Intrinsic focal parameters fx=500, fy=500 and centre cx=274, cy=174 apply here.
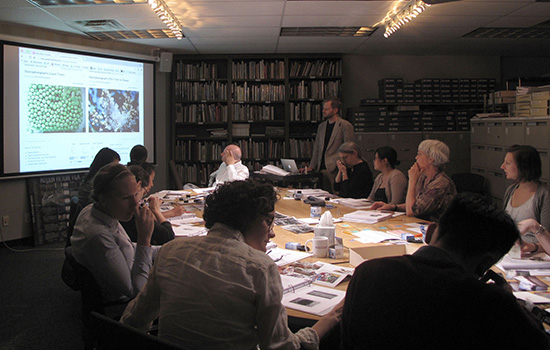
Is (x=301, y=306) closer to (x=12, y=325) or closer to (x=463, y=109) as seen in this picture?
(x=12, y=325)

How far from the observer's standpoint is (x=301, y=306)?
195 centimetres

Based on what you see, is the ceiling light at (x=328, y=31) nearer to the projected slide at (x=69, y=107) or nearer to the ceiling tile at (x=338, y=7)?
the ceiling tile at (x=338, y=7)

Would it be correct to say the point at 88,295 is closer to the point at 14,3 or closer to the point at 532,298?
the point at 532,298

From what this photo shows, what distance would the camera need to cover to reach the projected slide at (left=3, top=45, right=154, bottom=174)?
5.92 meters

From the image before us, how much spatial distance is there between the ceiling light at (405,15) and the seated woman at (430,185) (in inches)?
64.6

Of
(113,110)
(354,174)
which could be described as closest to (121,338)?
(354,174)

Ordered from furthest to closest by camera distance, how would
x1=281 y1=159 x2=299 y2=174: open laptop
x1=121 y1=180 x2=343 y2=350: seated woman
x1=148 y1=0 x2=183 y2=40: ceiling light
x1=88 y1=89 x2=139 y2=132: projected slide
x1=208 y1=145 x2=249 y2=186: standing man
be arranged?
x1=88 y1=89 x2=139 y2=132: projected slide, x1=281 y1=159 x2=299 y2=174: open laptop, x1=208 y1=145 x2=249 y2=186: standing man, x1=148 y1=0 x2=183 y2=40: ceiling light, x1=121 y1=180 x2=343 y2=350: seated woman

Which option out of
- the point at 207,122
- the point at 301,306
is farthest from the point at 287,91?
the point at 301,306

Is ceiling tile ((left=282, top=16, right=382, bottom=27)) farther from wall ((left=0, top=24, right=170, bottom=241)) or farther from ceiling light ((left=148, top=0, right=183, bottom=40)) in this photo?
wall ((left=0, top=24, right=170, bottom=241))

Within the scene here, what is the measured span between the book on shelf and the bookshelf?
5940 mm

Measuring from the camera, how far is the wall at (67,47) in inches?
236

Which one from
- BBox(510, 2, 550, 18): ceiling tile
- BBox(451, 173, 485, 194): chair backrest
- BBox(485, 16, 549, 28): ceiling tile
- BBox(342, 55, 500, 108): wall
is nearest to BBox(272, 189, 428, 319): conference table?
BBox(451, 173, 485, 194): chair backrest

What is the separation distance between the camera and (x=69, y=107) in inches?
256

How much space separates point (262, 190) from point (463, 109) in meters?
7.18
